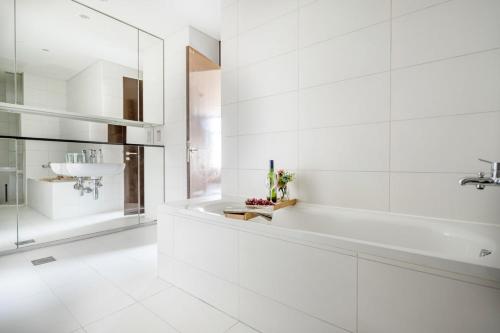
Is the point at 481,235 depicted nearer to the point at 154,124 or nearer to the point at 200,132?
the point at 200,132

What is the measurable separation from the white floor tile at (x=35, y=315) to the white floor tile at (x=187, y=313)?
16.4 inches

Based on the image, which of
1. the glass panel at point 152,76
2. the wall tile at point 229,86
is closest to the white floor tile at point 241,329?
the wall tile at point 229,86

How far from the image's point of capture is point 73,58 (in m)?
2.63

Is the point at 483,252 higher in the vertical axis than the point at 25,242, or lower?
higher

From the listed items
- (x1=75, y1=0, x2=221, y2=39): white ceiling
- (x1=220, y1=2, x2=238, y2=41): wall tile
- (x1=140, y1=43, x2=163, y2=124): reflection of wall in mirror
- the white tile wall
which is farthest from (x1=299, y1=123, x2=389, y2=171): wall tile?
(x1=140, y1=43, x2=163, y2=124): reflection of wall in mirror

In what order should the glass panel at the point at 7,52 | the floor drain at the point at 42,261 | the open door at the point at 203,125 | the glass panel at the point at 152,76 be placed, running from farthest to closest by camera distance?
the glass panel at the point at 152,76 < the open door at the point at 203,125 < the glass panel at the point at 7,52 < the floor drain at the point at 42,261

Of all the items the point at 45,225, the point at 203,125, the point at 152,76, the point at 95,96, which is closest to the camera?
the point at 45,225

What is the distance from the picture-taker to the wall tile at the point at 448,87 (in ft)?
3.91

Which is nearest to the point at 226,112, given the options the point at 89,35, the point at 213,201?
the point at 213,201

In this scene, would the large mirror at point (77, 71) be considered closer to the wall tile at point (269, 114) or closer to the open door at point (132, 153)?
the open door at point (132, 153)

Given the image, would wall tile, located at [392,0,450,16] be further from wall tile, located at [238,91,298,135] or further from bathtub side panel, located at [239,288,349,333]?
bathtub side panel, located at [239,288,349,333]

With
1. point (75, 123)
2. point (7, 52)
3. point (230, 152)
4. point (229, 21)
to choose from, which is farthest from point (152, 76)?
point (230, 152)

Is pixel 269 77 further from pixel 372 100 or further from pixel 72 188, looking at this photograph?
pixel 72 188

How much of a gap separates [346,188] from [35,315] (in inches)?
79.9
